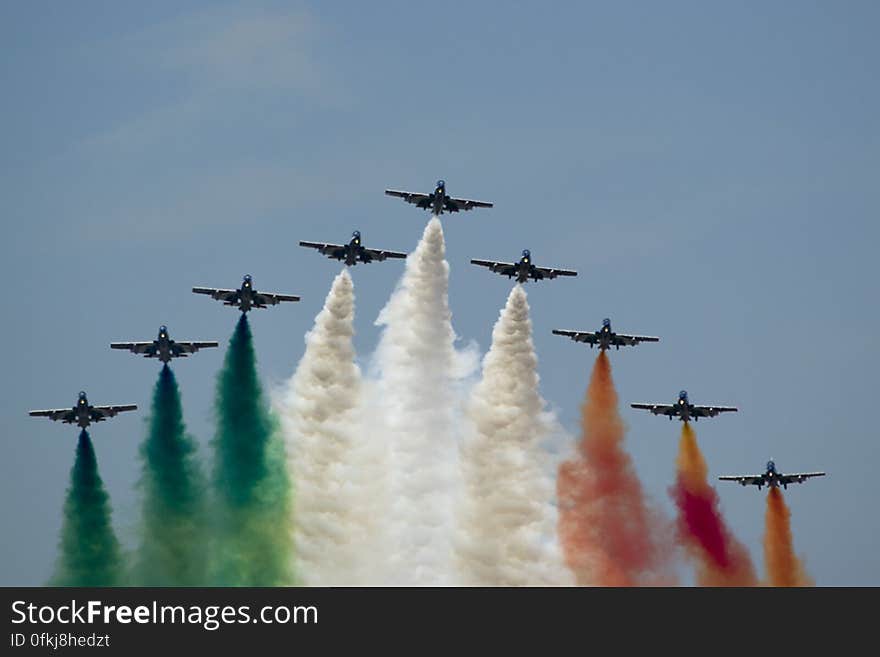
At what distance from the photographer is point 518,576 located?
19875 centimetres
